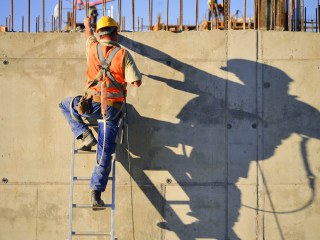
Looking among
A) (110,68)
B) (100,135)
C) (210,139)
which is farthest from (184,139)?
(110,68)

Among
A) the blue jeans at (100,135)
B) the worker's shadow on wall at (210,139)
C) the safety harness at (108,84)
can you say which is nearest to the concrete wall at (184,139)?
the worker's shadow on wall at (210,139)

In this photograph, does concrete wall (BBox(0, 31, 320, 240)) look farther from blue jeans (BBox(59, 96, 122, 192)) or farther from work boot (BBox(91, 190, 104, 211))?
work boot (BBox(91, 190, 104, 211))

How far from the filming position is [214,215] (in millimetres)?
6551

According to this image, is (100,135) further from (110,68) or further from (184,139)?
(184,139)

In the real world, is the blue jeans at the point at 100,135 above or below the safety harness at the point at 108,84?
below

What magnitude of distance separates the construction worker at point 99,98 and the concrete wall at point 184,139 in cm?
63

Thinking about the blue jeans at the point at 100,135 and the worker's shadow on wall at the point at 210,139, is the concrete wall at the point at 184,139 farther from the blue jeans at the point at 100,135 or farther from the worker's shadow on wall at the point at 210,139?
the blue jeans at the point at 100,135

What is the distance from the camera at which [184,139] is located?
660cm

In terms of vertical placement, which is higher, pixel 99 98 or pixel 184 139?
pixel 99 98

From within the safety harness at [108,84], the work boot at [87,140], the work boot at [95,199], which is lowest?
the work boot at [95,199]

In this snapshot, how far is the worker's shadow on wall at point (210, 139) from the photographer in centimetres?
655

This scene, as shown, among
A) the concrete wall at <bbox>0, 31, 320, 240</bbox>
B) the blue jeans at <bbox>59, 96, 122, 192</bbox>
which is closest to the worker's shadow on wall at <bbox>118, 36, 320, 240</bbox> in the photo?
the concrete wall at <bbox>0, 31, 320, 240</bbox>

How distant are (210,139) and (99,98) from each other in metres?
1.92

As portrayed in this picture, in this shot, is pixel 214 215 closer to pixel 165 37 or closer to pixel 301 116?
pixel 301 116
